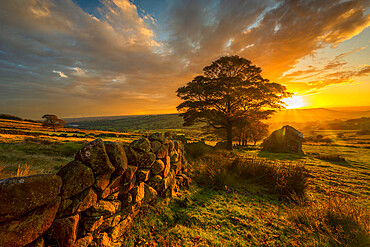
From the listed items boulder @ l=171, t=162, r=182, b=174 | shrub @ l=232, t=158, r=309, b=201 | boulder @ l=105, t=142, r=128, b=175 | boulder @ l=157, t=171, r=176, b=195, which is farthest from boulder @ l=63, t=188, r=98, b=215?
shrub @ l=232, t=158, r=309, b=201

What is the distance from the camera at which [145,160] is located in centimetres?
398

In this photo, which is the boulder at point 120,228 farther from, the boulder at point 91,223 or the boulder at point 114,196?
the boulder at point 114,196

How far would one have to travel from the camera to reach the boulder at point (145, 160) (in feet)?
12.7

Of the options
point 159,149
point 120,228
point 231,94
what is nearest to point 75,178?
point 120,228

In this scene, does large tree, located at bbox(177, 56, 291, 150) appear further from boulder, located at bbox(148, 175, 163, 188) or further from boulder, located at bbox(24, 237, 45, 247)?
boulder, located at bbox(24, 237, 45, 247)

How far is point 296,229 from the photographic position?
3.50 meters

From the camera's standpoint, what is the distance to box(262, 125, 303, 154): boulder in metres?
16.7

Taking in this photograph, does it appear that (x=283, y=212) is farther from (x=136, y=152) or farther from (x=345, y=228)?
(x=136, y=152)

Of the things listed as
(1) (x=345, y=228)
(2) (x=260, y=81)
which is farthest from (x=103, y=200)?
(2) (x=260, y=81)

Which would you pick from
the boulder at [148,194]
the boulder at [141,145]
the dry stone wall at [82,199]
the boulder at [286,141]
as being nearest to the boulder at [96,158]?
the dry stone wall at [82,199]

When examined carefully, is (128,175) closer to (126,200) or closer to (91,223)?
(126,200)

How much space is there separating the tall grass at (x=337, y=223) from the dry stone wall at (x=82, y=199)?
419cm

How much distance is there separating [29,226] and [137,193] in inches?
76.7

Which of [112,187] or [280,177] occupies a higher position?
[112,187]
